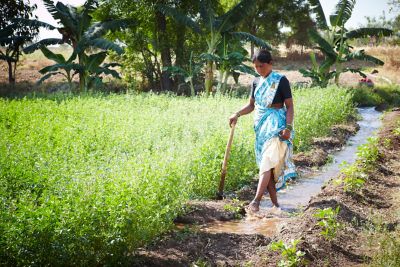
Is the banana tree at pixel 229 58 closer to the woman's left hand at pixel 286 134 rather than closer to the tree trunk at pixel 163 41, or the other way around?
the tree trunk at pixel 163 41

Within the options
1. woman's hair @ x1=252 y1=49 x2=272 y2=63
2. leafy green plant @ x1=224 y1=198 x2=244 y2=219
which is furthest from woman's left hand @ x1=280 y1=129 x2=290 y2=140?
leafy green plant @ x1=224 y1=198 x2=244 y2=219

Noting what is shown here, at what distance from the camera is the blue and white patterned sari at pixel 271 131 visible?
17.5ft

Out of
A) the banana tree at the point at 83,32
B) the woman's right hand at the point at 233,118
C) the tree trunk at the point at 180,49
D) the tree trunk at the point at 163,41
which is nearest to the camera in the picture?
the woman's right hand at the point at 233,118

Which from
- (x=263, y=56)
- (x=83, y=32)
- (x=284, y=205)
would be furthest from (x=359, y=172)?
(x=83, y=32)

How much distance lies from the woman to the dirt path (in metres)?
0.58

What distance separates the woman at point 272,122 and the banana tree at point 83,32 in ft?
40.7

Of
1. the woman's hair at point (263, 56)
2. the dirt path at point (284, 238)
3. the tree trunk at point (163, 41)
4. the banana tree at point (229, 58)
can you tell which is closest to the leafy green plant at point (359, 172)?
the dirt path at point (284, 238)

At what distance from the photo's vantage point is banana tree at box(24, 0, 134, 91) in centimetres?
1759

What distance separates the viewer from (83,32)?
19.1 meters

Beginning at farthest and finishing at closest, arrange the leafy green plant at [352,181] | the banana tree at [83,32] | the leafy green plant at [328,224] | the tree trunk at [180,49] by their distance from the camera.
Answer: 1. the tree trunk at [180,49]
2. the banana tree at [83,32]
3. the leafy green plant at [352,181]
4. the leafy green plant at [328,224]

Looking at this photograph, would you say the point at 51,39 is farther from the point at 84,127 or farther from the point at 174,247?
the point at 174,247

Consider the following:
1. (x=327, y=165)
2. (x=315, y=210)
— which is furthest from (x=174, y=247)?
(x=327, y=165)

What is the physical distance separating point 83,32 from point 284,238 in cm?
1658

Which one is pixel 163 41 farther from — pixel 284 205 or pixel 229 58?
pixel 284 205
